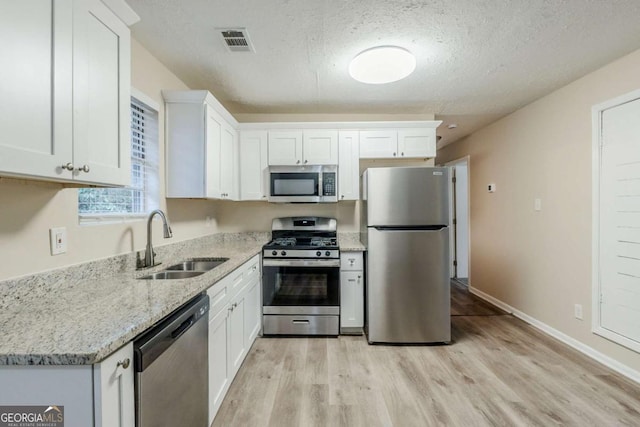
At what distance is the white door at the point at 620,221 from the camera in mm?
2035

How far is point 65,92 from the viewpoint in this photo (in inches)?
39.8

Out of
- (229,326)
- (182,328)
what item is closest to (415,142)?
(229,326)

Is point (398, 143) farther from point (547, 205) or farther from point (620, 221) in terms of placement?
point (620, 221)

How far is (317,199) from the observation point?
2979 millimetres

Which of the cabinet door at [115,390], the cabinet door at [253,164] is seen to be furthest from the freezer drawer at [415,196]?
the cabinet door at [115,390]

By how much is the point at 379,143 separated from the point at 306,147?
825 millimetres

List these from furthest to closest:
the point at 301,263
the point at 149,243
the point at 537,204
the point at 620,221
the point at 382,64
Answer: the point at 537,204
the point at 301,263
the point at 620,221
the point at 382,64
the point at 149,243

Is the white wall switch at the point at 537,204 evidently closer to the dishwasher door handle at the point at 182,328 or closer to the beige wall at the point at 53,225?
the dishwasher door handle at the point at 182,328

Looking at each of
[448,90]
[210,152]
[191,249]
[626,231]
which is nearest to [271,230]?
[191,249]

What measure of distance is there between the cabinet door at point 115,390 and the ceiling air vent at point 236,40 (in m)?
1.88

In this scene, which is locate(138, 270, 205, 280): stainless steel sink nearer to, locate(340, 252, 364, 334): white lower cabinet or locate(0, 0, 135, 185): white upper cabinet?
locate(0, 0, 135, 185): white upper cabinet

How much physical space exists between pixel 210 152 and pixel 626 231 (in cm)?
341

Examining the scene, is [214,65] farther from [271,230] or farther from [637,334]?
[637,334]

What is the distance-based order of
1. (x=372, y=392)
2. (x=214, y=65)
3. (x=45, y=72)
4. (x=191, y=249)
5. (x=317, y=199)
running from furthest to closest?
1. (x=317, y=199)
2. (x=191, y=249)
3. (x=214, y=65)
4. (x=372, y=392)
5. (x=45, y=72)
